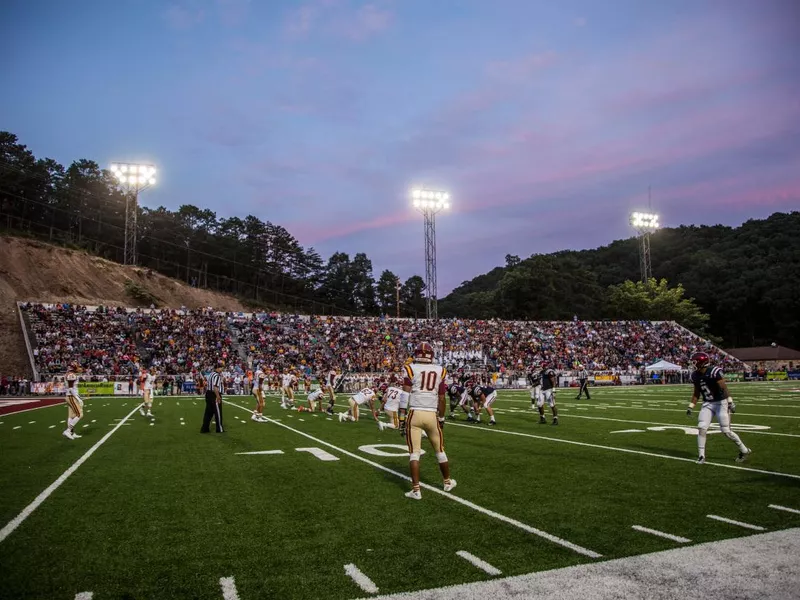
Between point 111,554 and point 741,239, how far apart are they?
124 meters

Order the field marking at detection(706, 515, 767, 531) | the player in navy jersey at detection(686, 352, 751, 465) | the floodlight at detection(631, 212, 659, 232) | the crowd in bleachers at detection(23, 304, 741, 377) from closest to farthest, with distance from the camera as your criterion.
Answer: the field marking at detection(706, 515, 767, 531) < the player in navy jersey at detection(686, 352, 751, 465) < the crowd in bleachers at detection(23, 304, 741, 377) < the floodlight at detection(631, 212, 659, 232)

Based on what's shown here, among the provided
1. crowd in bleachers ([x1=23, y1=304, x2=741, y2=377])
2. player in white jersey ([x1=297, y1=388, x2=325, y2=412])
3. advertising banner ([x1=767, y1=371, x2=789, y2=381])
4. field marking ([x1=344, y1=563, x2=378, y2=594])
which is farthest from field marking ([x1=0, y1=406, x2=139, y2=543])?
advertising banner ([x1=767, y1=371, x2=789, y2=381])

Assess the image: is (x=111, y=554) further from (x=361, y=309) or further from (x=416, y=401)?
(x=361, y=309)

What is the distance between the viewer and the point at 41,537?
19.0 ft

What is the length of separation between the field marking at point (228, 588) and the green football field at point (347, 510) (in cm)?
2

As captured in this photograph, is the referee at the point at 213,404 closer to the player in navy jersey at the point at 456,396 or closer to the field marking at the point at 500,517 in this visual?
the field marking at the point at 500,517

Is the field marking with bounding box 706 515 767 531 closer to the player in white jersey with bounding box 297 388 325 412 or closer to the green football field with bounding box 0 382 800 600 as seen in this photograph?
the green football field with bounding box 0 382 800 600

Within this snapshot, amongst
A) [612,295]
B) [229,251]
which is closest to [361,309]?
[229,251]

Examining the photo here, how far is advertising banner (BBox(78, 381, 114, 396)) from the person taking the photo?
3583cm

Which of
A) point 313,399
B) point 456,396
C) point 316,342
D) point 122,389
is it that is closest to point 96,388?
point 122,389

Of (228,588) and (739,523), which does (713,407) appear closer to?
(739,523)

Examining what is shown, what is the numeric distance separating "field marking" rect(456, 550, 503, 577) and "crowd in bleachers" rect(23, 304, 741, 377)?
35915 millimetres

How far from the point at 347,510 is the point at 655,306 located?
85041mm

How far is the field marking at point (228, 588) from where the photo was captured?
4277 mm
